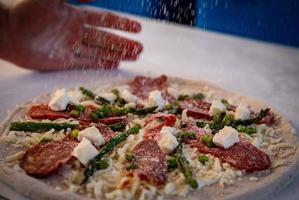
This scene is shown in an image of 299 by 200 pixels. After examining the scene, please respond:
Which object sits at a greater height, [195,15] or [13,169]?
[195,15]

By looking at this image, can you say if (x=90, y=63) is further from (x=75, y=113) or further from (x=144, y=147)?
(x=144, y=147)

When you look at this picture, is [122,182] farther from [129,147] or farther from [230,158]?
[230,158]

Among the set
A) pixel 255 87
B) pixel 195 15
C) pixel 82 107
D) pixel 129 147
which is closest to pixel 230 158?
pixel 129 147

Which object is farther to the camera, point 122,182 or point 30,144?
point 30,144

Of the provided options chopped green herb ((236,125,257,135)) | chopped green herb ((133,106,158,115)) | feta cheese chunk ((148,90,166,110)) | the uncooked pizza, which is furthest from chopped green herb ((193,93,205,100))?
chopped green herb ((236,125,257,135))

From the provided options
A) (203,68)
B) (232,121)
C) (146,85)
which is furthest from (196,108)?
(203,68)

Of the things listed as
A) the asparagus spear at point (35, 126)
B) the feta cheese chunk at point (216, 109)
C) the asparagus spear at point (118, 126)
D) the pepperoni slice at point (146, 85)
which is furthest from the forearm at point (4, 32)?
the feta cheese chunk at point (216, 109)
